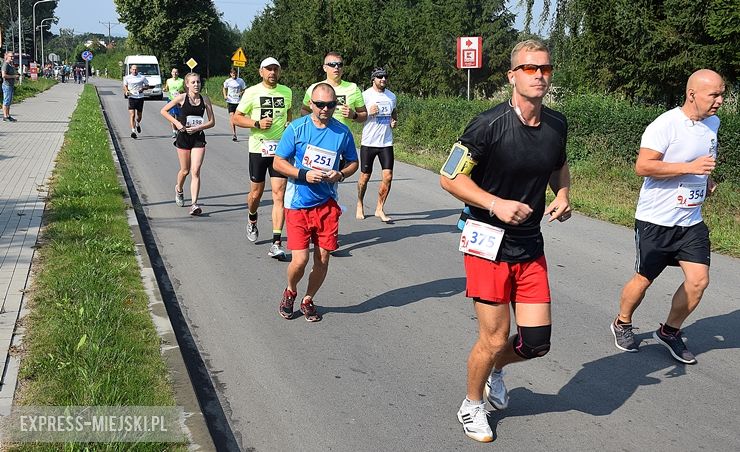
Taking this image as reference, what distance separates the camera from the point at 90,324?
5715 millimetres

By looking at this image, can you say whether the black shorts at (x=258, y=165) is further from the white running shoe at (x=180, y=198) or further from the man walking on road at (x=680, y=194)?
the man walking on road at (x=680, y=194)

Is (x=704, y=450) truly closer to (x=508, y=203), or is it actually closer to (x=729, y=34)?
(x=508, y=203)

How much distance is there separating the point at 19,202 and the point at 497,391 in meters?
8.53

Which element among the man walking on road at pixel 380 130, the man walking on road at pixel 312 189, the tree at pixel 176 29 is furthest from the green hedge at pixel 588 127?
the tree at pixel 176 29

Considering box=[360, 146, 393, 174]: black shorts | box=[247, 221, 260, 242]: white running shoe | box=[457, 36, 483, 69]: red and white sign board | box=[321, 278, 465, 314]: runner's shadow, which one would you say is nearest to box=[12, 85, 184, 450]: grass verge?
box=[247, 221, 260, 242]: white running shoe

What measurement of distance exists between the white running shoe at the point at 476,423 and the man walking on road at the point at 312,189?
7.60 ft

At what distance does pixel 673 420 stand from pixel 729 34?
12.4 m

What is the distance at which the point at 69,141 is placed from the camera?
19984 mm

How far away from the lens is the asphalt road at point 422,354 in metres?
4.66

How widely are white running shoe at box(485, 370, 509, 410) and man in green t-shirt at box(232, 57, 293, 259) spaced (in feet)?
14.1

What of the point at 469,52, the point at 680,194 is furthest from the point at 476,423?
the point at 469,52

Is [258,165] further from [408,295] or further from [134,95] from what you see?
[134,95]

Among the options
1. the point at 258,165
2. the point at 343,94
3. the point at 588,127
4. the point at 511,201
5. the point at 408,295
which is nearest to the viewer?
the point at 511,201

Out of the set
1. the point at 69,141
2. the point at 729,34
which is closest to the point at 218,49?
the point at 69,141
